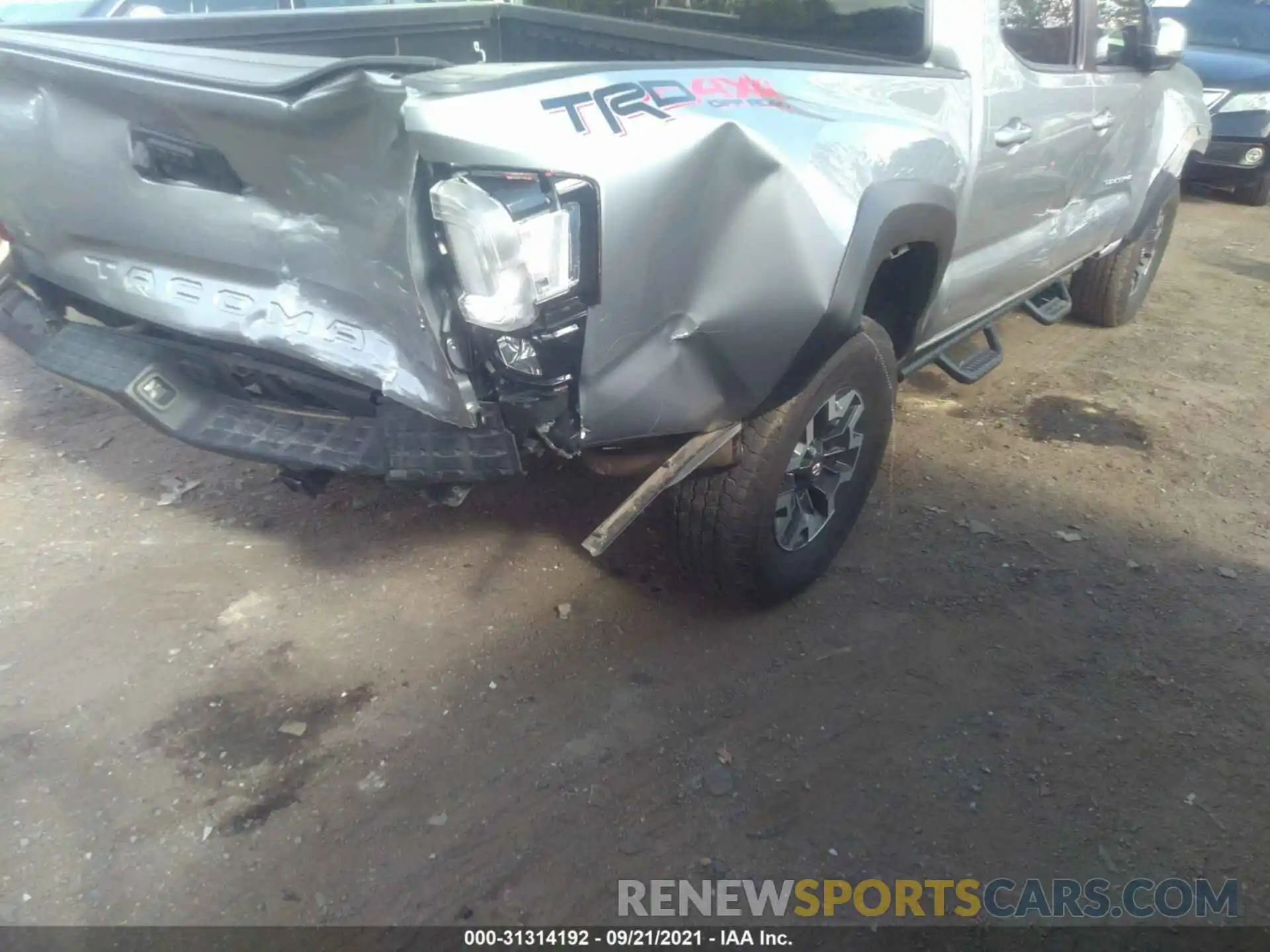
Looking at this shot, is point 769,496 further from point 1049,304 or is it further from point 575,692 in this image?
point 1049,304

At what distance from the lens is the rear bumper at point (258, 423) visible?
87.6 inches

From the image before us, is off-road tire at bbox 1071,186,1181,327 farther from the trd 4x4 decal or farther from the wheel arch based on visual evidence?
the trd 4x4 decal

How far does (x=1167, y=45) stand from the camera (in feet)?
13.2

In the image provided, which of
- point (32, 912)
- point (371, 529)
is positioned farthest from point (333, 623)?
point (32, 912)

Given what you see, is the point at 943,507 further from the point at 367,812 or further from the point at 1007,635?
the point at 367,812

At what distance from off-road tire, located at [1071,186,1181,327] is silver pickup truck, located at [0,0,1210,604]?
6.90 feet

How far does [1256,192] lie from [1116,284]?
4255 mm

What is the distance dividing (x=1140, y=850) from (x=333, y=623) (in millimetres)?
2250

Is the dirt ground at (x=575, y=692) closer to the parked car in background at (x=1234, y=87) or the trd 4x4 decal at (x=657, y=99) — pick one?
the trd 4x4 decal at (x=657, y=99)

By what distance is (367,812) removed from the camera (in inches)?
94.0

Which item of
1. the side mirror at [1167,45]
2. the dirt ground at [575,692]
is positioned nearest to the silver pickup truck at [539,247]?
the dirt ground at [575,692]

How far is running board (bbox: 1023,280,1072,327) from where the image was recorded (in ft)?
14.8

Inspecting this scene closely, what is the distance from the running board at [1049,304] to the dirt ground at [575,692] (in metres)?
0.76

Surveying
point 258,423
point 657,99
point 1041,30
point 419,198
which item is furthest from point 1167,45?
point 258,423
